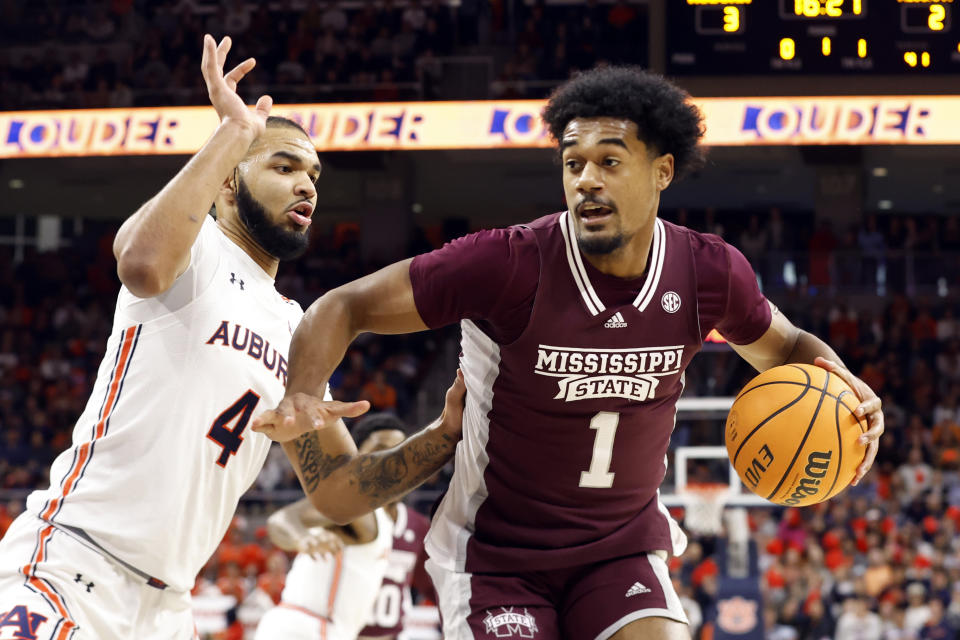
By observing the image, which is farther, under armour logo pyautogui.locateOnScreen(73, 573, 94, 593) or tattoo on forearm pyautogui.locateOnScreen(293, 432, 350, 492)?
tattoo on forearm pyautogui.locateOnScreen(293, 432, 350, 492)

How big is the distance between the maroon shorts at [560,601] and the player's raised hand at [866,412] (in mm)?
742

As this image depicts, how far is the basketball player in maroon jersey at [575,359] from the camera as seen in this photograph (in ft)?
11.2

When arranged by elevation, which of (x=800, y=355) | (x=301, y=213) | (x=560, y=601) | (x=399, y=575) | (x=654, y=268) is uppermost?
(x=301, y=213)

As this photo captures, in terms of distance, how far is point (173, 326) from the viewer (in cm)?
365

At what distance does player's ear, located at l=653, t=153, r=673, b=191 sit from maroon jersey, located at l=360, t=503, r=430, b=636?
3873 mm

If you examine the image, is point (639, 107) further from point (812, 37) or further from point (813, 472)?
point (812, 37)

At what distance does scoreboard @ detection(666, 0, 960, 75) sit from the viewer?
13.2 metres

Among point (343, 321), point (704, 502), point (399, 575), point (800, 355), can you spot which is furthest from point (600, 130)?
point (704, 502)

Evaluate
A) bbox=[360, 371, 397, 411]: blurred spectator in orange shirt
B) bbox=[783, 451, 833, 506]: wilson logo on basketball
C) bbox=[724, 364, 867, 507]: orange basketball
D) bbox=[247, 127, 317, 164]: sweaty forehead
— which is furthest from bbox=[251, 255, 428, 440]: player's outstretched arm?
bbox=[360, 371, 397, 411]: blurred spectator in orange shirt

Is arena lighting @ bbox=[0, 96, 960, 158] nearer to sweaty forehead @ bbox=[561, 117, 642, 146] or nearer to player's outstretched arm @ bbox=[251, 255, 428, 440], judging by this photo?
sweaty forehead @ bbox=[561, 117, 642, 146]

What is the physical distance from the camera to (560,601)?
3617 millimetres

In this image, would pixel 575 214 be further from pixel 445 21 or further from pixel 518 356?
pixel 445 21

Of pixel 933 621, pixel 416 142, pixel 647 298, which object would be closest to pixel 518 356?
pixel 647 298

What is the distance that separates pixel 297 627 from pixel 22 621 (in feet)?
10.8
